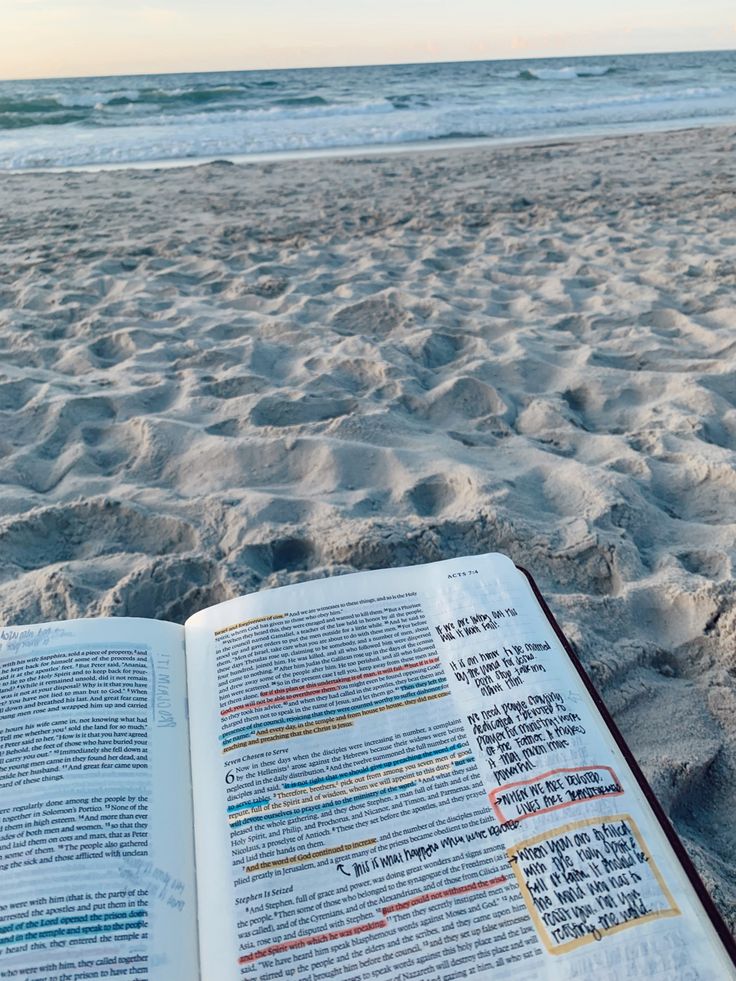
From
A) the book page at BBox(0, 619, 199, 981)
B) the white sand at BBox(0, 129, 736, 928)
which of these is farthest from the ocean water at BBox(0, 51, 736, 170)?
the book page at BBox(0, 619, 199, 981)

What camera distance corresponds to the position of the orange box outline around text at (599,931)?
712 mm

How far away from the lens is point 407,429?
2.00 m

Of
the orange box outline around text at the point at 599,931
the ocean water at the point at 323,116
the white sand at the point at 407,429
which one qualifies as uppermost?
the ocean water at the point at 323,116

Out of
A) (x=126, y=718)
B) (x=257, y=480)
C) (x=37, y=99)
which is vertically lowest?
(x=257, y=480)

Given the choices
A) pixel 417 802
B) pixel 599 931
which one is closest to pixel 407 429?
pixel 417 802

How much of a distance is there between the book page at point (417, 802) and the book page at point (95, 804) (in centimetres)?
3

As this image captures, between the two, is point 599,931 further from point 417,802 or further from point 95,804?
A: point 95,804

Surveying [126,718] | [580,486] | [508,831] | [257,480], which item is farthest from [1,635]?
[580,486]

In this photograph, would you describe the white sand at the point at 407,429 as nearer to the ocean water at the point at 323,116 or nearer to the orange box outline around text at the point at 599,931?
the orange box outline around text at the point at 599,931

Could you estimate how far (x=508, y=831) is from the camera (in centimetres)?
81

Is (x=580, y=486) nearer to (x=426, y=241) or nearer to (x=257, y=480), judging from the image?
(x=257, y=480)

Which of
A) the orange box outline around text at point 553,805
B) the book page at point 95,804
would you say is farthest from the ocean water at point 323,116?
the orange box outline around text at point 553,805

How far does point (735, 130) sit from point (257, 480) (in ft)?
25.2

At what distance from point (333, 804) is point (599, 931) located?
29 cm
